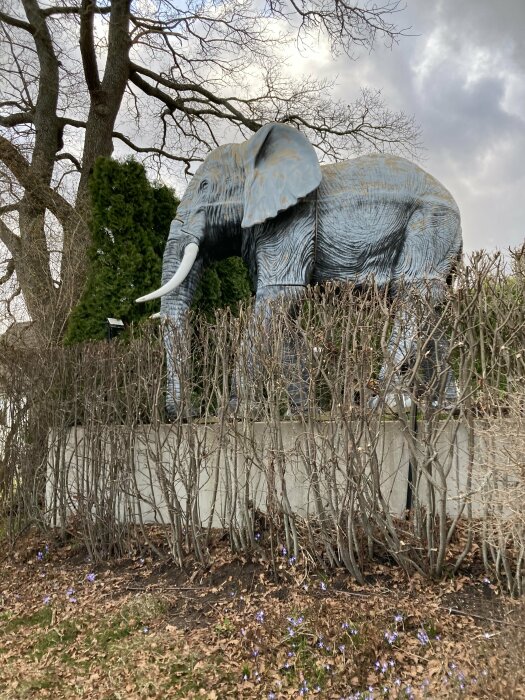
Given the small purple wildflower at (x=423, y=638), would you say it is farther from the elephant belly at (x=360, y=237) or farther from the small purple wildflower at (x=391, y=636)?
the elephant belly at (x=360, y=237)

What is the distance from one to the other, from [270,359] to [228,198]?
8.82ft

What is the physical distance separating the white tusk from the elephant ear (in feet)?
2.00

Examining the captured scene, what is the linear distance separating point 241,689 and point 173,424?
2.38m

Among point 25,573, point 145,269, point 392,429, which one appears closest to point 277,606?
point 392,429

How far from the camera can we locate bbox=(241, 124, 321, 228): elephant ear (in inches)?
254

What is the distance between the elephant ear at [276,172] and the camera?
6.45 metres

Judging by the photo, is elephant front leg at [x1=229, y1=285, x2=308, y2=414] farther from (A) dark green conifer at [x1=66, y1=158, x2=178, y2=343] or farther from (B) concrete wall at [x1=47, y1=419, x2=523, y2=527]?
(A) dark green conifer at [x1=66, y1=158, x2=178, y2=343]

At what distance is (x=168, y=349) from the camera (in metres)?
5.70

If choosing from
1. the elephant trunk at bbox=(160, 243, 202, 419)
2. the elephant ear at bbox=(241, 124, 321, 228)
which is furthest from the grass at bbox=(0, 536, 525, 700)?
the elephant ear at bbox=(241, 124, 321, 228)

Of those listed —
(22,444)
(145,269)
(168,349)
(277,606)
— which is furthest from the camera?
(145,269)

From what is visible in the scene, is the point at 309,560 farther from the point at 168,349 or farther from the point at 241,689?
the point at 168,349

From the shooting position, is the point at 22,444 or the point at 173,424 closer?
the point at 173,424

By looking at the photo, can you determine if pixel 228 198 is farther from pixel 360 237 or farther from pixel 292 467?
pixel 292 467

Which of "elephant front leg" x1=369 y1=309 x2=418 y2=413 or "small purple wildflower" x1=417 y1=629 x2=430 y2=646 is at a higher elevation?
"elephant front leg" x1=369 y1=309 x2=418 y2=413
